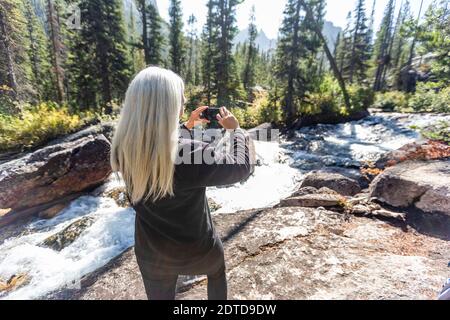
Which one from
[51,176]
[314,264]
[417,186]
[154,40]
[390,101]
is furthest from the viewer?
[390,101]

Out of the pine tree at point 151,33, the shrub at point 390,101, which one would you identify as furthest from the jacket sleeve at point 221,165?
the shrub at point 390,101

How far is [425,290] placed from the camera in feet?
8.72

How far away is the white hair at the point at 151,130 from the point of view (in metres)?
1.27

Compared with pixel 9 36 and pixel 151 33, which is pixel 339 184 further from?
pixel 151 33

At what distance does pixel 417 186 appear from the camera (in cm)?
455

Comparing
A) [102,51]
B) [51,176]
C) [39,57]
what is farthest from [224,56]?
[39,57]

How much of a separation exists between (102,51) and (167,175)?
19.4 meters

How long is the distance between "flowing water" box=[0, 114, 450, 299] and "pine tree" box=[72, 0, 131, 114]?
35.7 ft

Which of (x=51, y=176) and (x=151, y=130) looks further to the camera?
(x=51, y=176)

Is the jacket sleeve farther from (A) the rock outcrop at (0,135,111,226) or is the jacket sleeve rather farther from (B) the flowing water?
(A) the rock outcrop at (0,135,111,226)

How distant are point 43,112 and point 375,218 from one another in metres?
11.2

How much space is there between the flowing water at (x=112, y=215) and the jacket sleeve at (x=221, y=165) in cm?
367

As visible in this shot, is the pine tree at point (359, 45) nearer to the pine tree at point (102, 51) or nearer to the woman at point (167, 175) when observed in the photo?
the pine tree at point (102, 51)

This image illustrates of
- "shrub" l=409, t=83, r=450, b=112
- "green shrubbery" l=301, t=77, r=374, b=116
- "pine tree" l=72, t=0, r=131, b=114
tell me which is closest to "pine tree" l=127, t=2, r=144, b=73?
"pine tree" l=72, t=0, r=131, b=114
